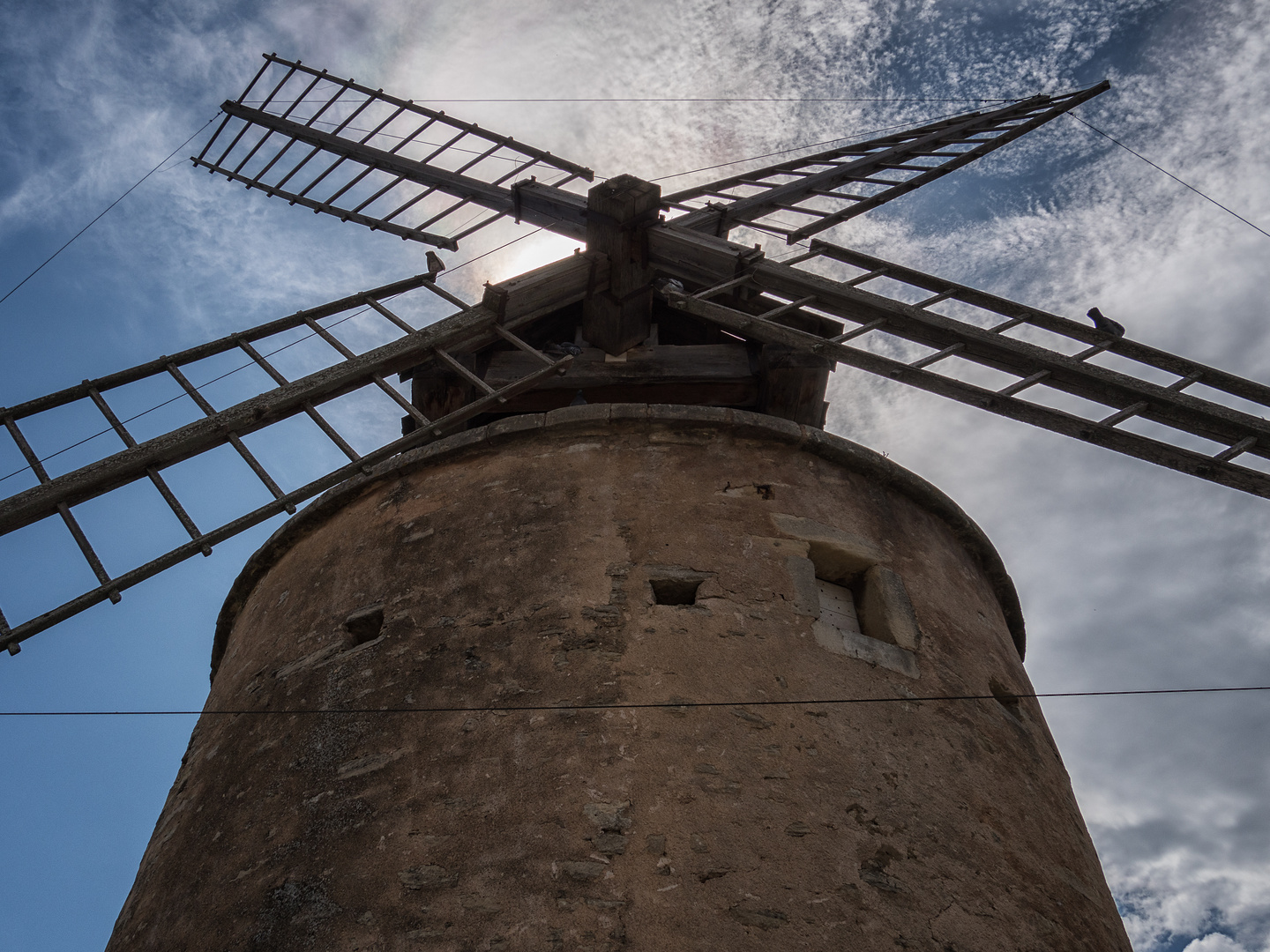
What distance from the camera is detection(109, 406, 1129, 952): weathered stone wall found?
3189 millimetres

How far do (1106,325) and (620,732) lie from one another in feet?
12.3

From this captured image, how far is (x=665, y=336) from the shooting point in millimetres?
6957

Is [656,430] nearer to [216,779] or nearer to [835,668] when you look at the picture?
[835,668]

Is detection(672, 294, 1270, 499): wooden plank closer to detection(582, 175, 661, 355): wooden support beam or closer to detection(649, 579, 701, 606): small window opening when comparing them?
detection(582, 175, 661, 355): wooden support beam

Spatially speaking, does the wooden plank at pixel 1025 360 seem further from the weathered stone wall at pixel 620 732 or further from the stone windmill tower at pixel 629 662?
the weathered stone wall at pixel 620 732

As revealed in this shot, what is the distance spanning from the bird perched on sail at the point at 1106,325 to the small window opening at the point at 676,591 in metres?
2.99

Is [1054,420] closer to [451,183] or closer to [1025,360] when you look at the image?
[1025,360]

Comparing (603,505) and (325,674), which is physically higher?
(603,505)

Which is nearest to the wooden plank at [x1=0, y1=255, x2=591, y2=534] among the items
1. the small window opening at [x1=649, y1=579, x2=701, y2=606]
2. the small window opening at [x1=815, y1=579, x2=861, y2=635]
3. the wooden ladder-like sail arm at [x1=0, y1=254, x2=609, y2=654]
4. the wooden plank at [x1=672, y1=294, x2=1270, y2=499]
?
the wooden ladder-like sail arm at [x1=0, y1=254, x2=609, y2=654]

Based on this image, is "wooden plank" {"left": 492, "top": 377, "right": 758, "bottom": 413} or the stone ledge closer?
the stone ledge

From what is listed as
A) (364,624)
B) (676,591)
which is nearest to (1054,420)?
(676,591)

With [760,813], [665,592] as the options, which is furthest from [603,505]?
[760,813]

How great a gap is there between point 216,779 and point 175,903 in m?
0.52

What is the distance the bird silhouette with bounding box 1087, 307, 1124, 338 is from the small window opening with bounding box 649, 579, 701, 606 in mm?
2989
